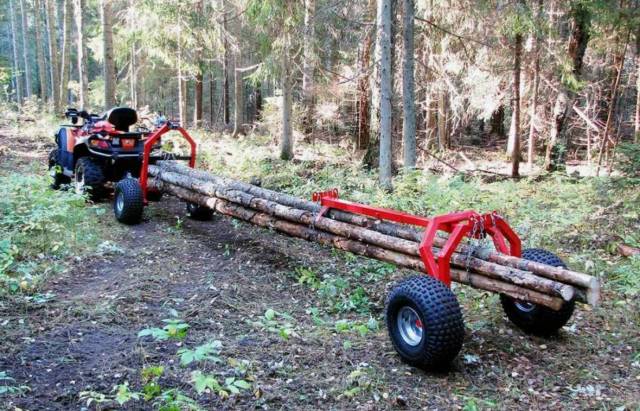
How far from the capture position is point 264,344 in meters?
4.61

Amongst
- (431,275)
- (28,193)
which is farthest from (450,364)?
(28,193)

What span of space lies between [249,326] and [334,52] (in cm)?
1450

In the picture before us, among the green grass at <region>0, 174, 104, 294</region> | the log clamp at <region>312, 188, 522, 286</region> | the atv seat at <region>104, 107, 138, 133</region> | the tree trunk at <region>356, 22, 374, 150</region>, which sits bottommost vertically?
the green grass at <region>0, 174, 104, 294</region>

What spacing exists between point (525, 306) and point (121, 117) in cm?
786

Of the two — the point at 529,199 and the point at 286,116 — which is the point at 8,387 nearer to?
the point at 529,199

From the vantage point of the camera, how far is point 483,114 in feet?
57.9

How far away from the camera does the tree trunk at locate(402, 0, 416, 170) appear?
447 inches

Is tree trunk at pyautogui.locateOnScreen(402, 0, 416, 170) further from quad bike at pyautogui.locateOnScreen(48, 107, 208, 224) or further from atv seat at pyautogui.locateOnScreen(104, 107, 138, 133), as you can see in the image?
atv seat at pyautogui.locateOnScreen(104, 107, 138, 133)

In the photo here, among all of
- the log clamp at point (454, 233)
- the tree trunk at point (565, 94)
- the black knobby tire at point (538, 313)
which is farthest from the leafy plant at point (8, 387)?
the tree trunk at point (565, 94)

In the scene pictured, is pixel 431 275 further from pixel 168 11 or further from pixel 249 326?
pixel 168 11

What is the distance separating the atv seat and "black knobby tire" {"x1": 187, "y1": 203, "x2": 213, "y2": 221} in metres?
2.09

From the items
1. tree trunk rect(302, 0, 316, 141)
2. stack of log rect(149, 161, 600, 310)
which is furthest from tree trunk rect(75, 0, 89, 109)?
stack of log rect(149, 161, 600, 310)

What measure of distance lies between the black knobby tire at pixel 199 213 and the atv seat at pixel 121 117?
209 cm

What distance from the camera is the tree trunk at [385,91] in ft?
33.6
